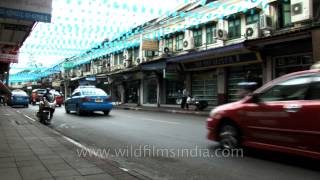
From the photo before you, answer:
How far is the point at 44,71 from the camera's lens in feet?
194

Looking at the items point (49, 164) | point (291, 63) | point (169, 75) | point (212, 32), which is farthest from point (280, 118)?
point (169, 75)

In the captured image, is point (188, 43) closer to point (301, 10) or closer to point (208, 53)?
point (208, 53)

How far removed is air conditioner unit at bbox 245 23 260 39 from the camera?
21141 millimetres

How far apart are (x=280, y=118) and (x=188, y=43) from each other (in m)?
21.1

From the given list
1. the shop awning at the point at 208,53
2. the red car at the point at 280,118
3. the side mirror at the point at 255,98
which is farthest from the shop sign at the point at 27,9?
the shop awning at the point at 208,53

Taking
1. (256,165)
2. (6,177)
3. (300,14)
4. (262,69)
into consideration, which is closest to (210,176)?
(256,165)

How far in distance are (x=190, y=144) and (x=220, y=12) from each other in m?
17.2

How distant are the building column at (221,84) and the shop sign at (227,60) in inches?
27.3

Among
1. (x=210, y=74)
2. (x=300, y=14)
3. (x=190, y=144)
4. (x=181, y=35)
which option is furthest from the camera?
(x=181, y=35)

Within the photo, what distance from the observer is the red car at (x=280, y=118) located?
605 cm

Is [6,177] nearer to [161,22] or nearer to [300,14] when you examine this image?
[300,14]

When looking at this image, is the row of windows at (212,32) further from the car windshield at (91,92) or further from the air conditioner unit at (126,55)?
the car windshield at (91,92)

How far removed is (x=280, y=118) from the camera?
6.52m

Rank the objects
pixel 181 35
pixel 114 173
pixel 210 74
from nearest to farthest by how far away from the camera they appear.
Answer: pixel 114 173
pixel 210 74
pixel 181 35
